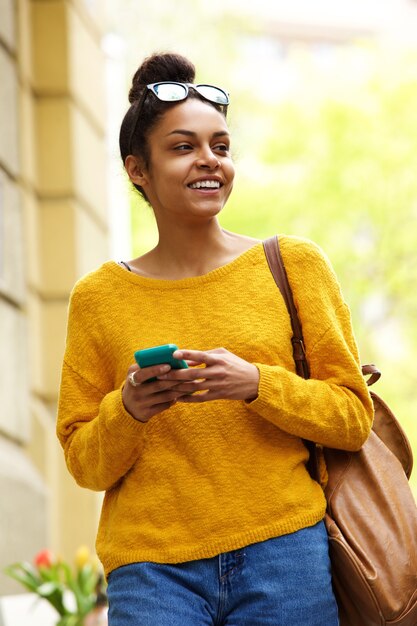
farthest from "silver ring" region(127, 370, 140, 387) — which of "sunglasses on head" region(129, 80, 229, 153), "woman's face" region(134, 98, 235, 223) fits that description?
"sunglasses on head" region(129, 80, 229, 153)

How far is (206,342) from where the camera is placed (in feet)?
10.1

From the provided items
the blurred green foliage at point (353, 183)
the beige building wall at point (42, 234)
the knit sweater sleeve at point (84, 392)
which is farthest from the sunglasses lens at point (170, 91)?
the blurred green foliage at point (353, 183)

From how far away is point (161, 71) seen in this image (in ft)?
11.1

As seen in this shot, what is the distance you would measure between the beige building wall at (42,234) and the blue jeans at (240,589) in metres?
5.71

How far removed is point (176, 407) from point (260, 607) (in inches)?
19.4

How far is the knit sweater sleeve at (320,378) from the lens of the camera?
9.69 ft

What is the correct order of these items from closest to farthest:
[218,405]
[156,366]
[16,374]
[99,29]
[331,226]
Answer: [156,366] → [218,405] → [16,374] → [99,29] → [331,226]

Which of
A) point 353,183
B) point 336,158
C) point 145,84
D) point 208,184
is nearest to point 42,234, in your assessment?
point 145,84

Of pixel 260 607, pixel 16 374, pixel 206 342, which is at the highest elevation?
pixel 206 342

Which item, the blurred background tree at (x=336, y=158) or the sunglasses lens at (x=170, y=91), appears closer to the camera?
the sunglasses lens at (x=170, y=91)

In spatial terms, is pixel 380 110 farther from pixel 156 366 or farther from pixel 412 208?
pixel 156 366

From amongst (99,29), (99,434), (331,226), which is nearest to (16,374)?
(99,29)

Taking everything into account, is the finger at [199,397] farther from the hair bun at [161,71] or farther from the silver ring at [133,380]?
the hair bun at [161,71]

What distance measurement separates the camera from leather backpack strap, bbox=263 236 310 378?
3.12 meters
